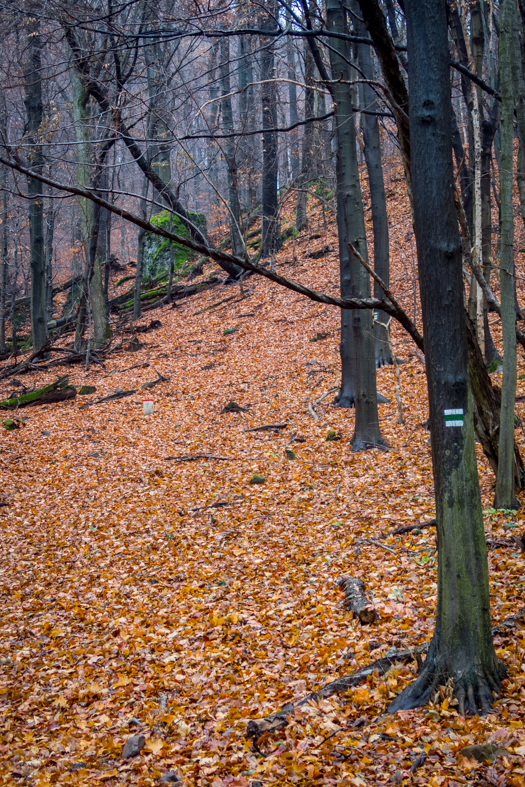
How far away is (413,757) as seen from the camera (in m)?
2.89

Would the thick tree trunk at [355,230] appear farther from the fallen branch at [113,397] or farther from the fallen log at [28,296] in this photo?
the fallen log at [28,296]

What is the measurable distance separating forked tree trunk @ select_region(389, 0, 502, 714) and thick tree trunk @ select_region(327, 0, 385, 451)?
17.1 ft

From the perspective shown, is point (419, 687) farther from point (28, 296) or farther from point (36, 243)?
point (28, 296)

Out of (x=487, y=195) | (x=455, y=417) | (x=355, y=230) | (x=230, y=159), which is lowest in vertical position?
(x=455, y=417)

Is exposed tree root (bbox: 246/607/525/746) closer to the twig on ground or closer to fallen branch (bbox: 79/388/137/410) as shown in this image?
the twig on ground

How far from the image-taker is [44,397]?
14055 mm

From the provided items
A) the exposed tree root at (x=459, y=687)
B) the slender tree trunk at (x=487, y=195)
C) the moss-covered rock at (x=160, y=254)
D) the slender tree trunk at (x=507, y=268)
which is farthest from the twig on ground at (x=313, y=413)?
the moss-covered rock at (x=160, y=254)

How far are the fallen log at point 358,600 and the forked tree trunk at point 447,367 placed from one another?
1.40 metres

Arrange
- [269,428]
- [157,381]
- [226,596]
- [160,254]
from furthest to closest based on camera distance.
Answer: [160,254]
[157,381]
[269,428]
[226,596]

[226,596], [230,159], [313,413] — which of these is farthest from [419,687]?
[313,413]

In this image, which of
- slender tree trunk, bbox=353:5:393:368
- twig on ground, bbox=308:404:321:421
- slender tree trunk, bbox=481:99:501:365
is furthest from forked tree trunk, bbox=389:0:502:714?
slender tree trunk, bbox=353:5:393:368

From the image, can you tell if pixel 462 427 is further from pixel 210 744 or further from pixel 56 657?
pixel 56 657

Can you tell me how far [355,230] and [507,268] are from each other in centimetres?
392

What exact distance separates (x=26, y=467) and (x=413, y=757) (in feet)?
28.4
